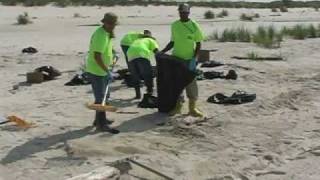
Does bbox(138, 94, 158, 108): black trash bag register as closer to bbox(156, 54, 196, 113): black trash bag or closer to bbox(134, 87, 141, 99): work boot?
bbox(156, 54, 196, 113): black trash bag

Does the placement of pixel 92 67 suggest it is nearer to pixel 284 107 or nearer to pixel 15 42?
pixel 284 107

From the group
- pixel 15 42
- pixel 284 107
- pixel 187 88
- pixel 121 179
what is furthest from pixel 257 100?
pixel 15 42

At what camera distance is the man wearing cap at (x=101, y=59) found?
8.72 meters

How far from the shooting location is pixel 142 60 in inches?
437

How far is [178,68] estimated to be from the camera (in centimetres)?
995

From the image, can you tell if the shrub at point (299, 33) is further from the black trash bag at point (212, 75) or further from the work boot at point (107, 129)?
the work boot at point (107, 129)

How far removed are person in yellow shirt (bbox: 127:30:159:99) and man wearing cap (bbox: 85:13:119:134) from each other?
1.95 metres

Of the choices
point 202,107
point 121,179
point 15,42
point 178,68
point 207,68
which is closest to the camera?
point 121,179

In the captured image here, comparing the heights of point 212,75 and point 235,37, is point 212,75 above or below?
above

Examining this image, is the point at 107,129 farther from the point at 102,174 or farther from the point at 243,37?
the point at 243,37

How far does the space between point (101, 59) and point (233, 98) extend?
3063 mm

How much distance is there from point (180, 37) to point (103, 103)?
1.74 meters

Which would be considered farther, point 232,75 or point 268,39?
point 268,39

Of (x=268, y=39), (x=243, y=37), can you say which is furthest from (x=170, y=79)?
(x=243, y=37)
